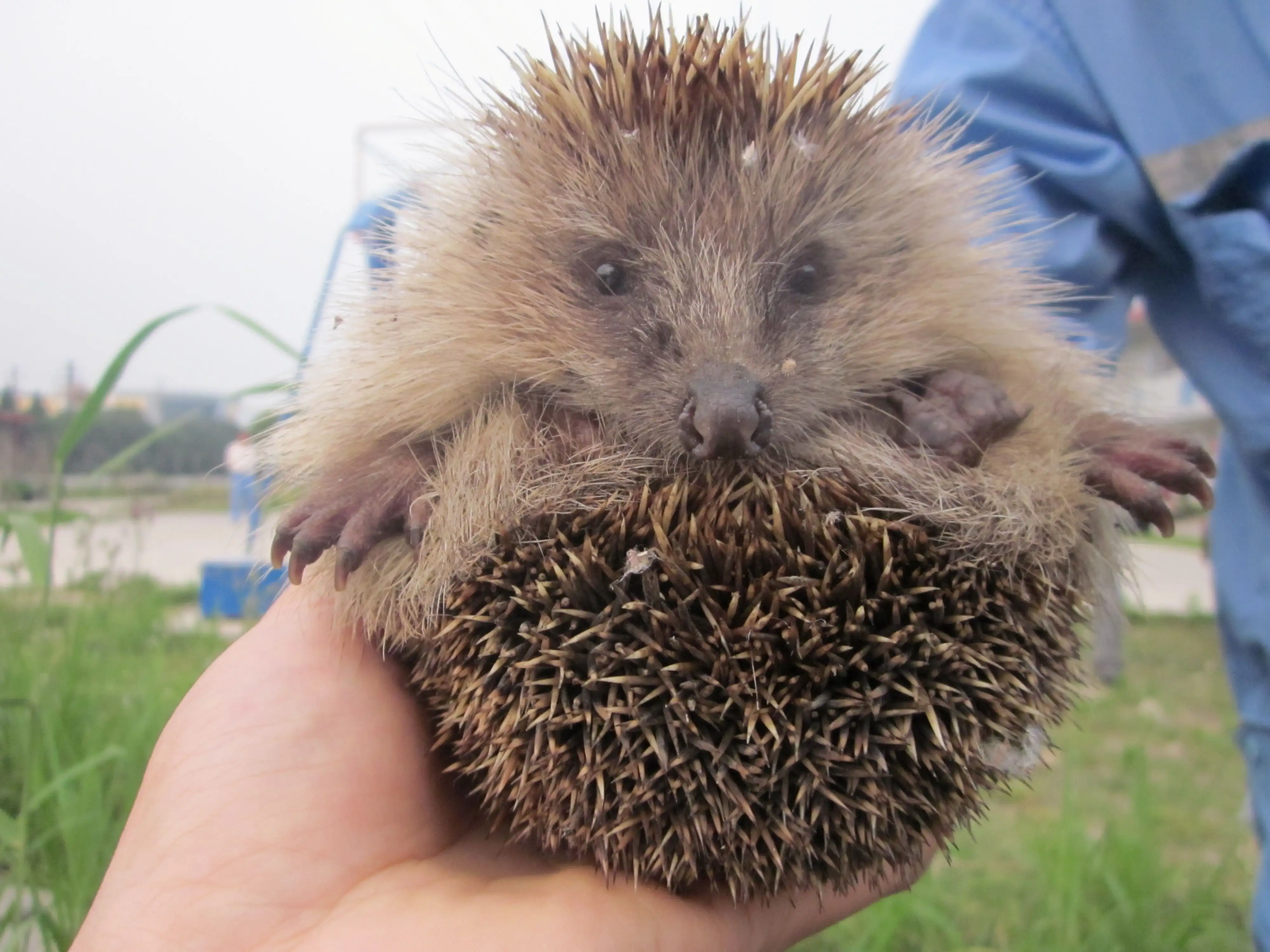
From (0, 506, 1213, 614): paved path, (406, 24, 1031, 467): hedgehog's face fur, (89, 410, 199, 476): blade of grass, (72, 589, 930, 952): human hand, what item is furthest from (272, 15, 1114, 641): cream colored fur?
(89, 410, 199, 476): blade of grass

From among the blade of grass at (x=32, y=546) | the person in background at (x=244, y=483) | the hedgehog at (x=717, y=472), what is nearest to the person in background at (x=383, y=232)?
the hedgehog at (x=717, y=472)

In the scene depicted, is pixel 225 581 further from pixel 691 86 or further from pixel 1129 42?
pixel 1129 42

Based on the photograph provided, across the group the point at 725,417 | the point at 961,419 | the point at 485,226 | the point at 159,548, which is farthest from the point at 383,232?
the point at 159,548

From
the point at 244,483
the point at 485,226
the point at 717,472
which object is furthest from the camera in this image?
the point at 244,483

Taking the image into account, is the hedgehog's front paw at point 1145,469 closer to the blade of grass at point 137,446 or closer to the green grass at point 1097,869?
the green grass at point 1097,869

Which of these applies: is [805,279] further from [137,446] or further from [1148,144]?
[137,446]

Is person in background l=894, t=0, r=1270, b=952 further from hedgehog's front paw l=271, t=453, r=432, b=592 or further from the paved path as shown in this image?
hedgehog's front paw l=271, t=453, r=432, b=592
